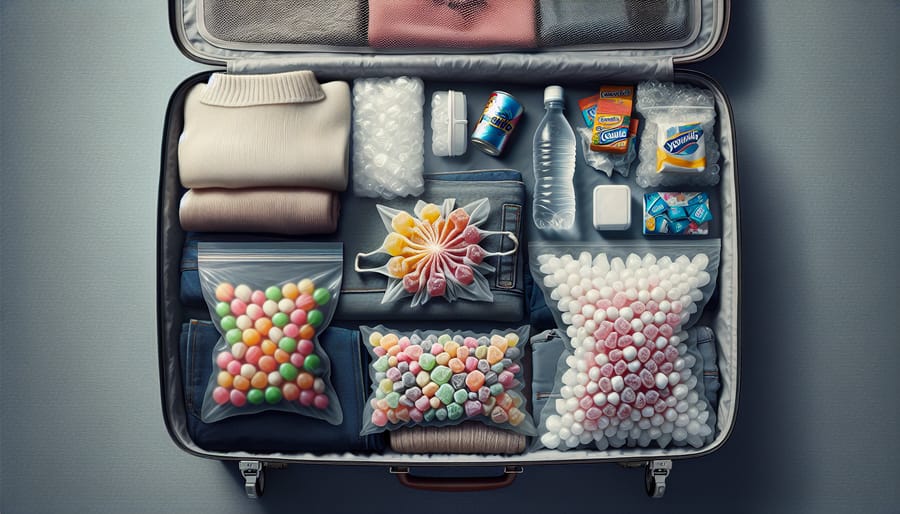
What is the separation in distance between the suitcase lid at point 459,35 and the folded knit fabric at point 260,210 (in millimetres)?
208

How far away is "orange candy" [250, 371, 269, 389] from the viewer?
37.0 inches

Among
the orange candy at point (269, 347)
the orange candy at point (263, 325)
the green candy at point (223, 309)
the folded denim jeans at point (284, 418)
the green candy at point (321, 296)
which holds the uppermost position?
the green candy at point (321, 296)

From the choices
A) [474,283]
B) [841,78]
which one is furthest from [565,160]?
[841,78]

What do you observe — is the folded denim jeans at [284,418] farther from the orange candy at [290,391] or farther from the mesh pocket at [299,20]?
the mesh pocket at [299,20]

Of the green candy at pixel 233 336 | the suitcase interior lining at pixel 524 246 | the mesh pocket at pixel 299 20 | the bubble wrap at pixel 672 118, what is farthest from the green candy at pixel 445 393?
the mesh pocket at pixel 299 20

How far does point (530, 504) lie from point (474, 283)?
426 mm

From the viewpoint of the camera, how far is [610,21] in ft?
3.18

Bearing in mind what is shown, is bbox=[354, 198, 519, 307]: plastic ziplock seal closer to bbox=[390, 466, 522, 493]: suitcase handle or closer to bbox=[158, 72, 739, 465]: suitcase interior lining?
bbox=[158, 72, 739, 465]: suitcase interior lining

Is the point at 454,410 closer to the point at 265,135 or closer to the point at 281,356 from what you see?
the point at 281,356

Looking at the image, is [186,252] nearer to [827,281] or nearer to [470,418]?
[470,418]

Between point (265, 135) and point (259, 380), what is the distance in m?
0.38

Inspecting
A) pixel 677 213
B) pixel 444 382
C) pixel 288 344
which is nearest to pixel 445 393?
pixel 444 382

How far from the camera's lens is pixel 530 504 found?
107 cm

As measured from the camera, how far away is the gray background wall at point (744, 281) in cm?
108
